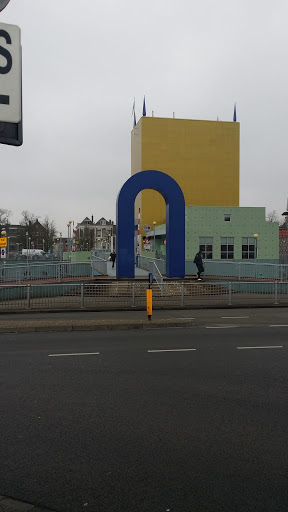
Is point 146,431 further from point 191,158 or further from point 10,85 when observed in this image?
point 191,158

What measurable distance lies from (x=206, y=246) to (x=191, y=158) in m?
25.3

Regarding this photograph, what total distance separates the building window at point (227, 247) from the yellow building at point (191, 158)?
20402mm

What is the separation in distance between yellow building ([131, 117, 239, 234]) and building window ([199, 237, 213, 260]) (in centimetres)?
2066

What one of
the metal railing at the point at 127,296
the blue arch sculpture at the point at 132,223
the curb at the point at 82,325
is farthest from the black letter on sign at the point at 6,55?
the blue arch sculpture at the point at 132,223

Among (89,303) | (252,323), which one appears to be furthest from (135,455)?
(89,303)

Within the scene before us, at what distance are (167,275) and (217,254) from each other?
16894mm

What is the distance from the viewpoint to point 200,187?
2452 inches

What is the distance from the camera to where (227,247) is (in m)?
41.5

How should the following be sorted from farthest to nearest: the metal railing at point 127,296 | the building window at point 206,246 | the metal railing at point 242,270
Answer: the building window at point 206,246 < the metal railing at point 242,270 < the metal railing at point 127,296

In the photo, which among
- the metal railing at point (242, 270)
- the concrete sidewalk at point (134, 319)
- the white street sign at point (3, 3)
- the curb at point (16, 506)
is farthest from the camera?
the metal railing at point (242, 270)

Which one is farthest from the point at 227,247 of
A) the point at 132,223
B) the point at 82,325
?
the point at 82,325

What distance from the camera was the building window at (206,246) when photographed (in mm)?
40906

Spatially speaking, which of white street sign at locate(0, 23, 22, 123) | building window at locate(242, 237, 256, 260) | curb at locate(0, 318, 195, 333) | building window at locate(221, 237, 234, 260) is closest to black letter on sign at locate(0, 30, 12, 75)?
white street sign at locate(0, 23, 22, 123)

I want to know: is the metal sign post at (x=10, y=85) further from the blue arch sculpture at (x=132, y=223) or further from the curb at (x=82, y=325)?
the blue arch sculpture at (x=132, y=223)
